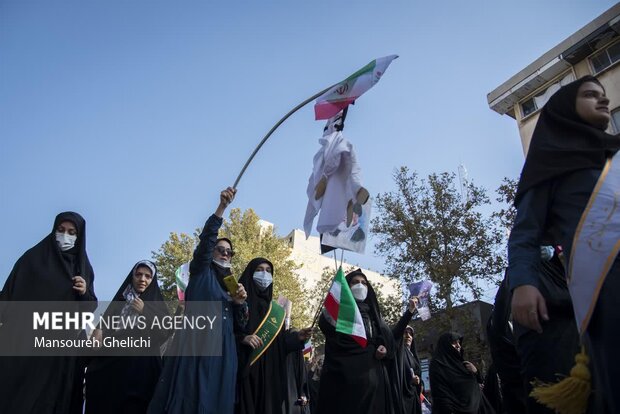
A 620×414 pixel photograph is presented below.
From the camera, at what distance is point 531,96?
19812 mm

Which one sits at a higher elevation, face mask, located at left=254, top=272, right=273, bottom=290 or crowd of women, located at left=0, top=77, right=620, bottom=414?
face mask, located at left=254, top=272, right=273, bottom=290

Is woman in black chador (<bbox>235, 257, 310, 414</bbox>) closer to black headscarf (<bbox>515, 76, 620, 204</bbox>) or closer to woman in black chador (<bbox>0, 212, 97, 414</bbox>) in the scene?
woman in black chador (<bbox>0, 212, 97, 414</bbox>)

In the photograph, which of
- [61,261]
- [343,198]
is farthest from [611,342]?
[61,261]

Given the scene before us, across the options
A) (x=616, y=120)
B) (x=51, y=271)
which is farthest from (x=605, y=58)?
(x=51, y=271)

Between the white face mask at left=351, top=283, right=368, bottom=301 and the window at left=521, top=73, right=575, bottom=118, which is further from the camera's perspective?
the window at left=521, top=73, right=575, bottom=118

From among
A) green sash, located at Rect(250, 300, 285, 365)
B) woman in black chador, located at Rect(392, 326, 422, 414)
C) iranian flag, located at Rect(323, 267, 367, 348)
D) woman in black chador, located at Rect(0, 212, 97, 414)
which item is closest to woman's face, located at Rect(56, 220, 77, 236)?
woman in black chador, located at Rect(0, 212, 97, 414)

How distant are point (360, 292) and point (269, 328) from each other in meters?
1.27

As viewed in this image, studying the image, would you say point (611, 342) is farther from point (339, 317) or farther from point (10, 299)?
point (10, 299)

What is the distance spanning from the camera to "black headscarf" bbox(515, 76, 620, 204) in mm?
1989

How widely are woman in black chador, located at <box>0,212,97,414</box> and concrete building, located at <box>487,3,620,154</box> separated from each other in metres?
14.5

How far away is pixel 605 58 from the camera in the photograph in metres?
17.4

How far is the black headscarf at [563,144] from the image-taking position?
1.99 m

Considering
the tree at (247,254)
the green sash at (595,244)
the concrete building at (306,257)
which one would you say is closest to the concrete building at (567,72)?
the tree at (247,254)

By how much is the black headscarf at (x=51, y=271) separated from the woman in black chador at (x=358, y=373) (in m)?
2.33
